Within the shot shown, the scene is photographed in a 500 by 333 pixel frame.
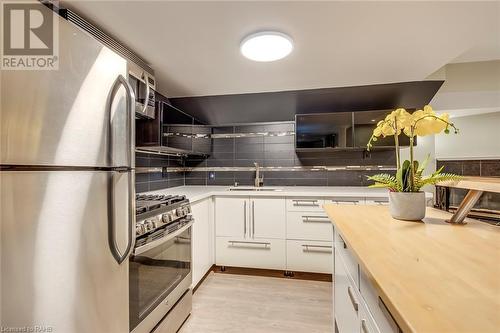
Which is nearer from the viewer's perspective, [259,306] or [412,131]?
[412,131]

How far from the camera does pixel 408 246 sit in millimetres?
814

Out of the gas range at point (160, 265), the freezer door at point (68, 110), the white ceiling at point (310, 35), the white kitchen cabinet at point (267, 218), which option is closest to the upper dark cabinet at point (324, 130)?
the white ceiling at point (310, 35)

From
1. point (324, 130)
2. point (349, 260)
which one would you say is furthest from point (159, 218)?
point (324, 130)

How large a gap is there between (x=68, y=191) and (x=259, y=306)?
1.80 m

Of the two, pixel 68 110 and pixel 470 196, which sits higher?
pixel 68 110

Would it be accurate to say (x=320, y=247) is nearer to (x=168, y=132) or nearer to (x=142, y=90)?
(x=168, y=132)

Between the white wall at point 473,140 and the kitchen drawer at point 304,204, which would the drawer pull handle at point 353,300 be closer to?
the kitchen drawer at point 304,204

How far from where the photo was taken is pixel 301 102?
2.91 m

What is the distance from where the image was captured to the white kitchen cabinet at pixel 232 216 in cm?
267

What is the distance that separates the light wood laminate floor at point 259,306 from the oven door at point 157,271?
0.35 metres

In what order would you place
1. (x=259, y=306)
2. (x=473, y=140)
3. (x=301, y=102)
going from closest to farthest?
(x=259, y=306) → (x=301, y=102) → (x=473, y=140)

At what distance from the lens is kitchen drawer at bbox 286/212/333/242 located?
8.18 ft

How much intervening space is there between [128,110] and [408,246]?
4.41ft

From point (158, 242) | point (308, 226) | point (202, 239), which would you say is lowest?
point (202, 239)
